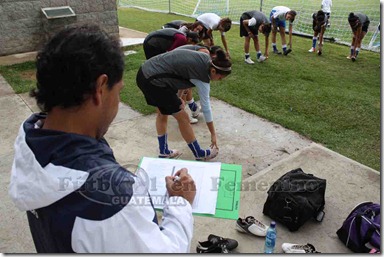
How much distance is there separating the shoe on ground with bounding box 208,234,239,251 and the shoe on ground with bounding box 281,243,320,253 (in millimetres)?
354

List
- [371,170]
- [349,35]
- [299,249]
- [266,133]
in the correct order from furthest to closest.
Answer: [349,35]
[266,133]
[371,170]
[299,249]

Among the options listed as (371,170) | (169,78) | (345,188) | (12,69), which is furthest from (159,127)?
(12,69)

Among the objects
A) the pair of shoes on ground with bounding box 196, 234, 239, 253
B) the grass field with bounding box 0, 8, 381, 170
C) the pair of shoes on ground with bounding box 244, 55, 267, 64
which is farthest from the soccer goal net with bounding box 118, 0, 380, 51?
the pair of shoes on ground with bounding box 196, 234, 239, 253

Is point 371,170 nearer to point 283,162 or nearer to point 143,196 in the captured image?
point 283,162

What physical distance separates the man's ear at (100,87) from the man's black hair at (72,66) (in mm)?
11

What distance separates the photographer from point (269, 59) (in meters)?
8.12

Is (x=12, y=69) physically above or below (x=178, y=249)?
below

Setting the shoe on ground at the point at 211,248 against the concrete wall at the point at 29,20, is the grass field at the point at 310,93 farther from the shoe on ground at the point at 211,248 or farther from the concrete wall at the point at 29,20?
the shoe on ground at the point at 211,248

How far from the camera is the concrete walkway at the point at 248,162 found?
2.70 meters

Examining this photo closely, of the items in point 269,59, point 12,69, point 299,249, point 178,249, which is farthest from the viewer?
point 269,59

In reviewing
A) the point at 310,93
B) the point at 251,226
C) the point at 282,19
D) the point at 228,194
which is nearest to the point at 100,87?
the point at 228,194

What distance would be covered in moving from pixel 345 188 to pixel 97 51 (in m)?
2.90

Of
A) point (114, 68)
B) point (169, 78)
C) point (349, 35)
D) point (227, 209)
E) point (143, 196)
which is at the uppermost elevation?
point (114, 68)

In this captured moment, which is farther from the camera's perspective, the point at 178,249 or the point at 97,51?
the point at 178,249
